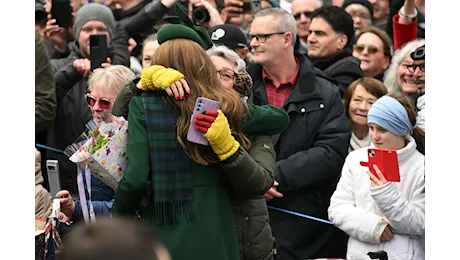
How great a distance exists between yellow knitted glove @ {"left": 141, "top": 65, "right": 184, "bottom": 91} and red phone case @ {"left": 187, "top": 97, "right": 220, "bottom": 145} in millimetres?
169

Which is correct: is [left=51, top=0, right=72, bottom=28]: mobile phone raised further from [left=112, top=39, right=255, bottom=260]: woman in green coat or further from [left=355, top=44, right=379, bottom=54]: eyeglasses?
[left=112, top=39, right=255, bottom=260]: woman in green coat

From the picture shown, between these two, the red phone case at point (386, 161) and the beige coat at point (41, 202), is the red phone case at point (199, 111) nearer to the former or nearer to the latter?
the red phone case at point (386, 161)

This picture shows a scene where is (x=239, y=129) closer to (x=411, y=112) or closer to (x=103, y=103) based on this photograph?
(x=103, y=103)

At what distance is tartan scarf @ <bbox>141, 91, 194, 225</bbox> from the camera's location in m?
4.62

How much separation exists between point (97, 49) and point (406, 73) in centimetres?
237

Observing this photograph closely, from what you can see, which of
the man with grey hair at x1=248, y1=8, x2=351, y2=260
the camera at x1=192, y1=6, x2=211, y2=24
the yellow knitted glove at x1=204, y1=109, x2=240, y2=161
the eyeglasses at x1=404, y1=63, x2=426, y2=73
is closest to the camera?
the yellow knitted glove at x1=204, y1=109, x2=240, y2=161

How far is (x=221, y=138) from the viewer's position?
4.54 metres

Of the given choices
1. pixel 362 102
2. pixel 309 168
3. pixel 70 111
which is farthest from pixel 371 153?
pixel 70 111

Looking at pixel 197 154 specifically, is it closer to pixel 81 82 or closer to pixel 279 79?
pixel 279 79

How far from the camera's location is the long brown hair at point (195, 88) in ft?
15.3

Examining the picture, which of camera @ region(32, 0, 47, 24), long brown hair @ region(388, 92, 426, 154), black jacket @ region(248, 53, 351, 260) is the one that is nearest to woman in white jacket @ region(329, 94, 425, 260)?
long brown hair @ region(388, 92, 426, 154)

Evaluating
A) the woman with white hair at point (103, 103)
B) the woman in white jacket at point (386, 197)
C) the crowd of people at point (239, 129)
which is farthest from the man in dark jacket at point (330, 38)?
the woman with white hair at point (103, 103)

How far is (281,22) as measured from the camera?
7141 mm
